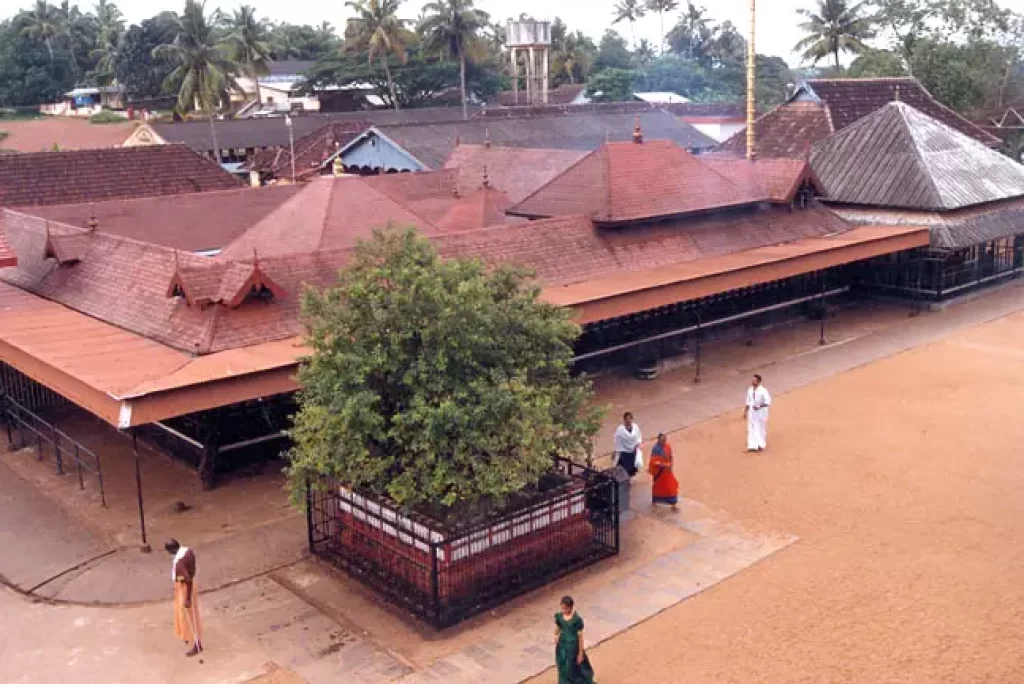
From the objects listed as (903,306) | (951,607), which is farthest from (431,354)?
(903,306)

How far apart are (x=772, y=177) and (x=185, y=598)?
19.4m

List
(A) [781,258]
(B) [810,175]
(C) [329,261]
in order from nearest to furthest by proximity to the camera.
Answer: (C) [329,261] → (A) [781,258] → (B) [810,175]

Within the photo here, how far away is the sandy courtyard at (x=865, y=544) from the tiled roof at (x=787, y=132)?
50.3 feet

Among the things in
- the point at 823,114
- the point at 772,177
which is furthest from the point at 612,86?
the point at 772,177

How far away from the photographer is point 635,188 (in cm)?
2330

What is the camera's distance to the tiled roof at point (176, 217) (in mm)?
25609

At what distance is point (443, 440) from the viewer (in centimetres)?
1159

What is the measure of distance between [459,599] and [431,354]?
2.87 metres

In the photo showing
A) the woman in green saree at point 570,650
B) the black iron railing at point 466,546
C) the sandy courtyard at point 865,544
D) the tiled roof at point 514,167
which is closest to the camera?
the woman in green saree at point 570,650

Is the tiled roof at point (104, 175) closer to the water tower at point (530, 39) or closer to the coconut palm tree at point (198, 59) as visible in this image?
the coconut palm tree at point (198, 59)

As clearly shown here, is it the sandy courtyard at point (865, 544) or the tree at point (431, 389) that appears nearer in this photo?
the sandy courtyard at point (865, 544)

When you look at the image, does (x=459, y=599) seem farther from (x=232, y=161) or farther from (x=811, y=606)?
(x=232, y=161)

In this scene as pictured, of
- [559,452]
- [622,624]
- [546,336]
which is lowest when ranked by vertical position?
[622,624]

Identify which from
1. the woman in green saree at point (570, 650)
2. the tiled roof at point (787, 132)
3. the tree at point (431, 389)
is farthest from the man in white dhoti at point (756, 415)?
the tiled roof at point (787, 132)
